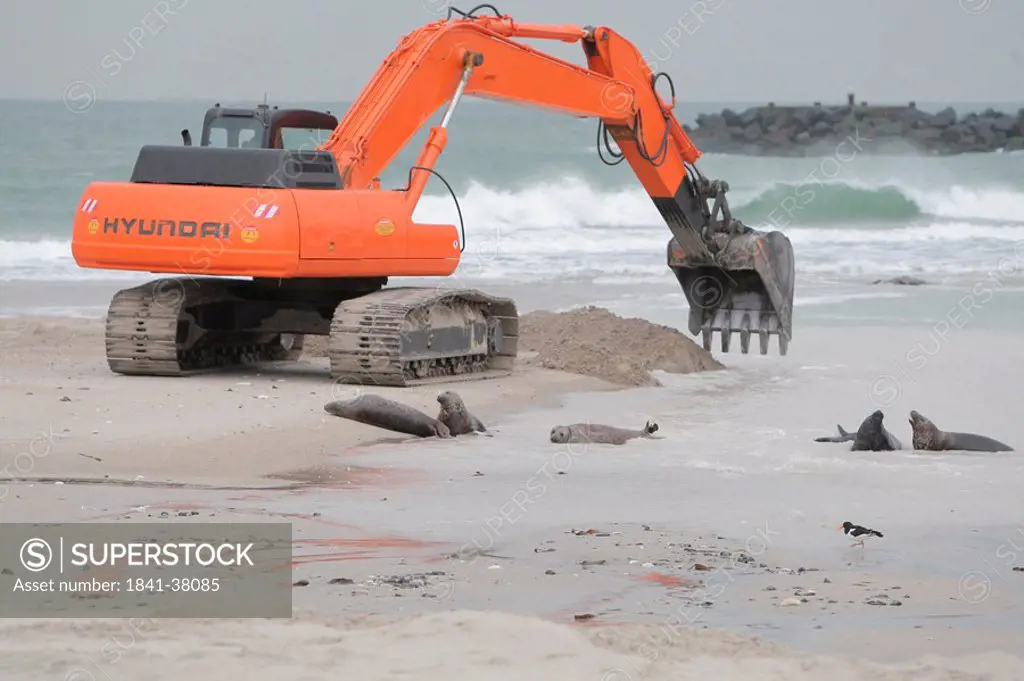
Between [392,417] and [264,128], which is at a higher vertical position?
[264,128]

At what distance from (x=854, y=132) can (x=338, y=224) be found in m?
74.6

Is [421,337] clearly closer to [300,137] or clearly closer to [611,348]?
[300,137]

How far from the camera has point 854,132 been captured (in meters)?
84.6

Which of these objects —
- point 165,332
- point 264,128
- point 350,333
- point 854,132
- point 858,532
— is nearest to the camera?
point 858,532

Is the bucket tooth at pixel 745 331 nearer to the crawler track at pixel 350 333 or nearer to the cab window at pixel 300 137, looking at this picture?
the crawler track at pixel 350 333

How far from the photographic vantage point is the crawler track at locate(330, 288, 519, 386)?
13.1 meters

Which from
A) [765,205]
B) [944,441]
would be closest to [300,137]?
[944,441]

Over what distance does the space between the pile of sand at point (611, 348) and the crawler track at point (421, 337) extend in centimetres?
68

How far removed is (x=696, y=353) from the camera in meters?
16.2

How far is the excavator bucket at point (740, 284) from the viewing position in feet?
53.0

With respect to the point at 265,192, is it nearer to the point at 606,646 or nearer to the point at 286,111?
the point at 286,111

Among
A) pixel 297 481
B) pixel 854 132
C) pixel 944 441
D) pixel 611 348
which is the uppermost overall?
pixel 854 132

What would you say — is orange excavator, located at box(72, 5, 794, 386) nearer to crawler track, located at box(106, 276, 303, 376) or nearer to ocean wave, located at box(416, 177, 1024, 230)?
crawler track, located at box(106, 276, 303, 376)

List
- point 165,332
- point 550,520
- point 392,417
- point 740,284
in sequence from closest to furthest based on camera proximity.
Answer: point 550,520 → point 392,417 → point 165,332 → point 740,284
